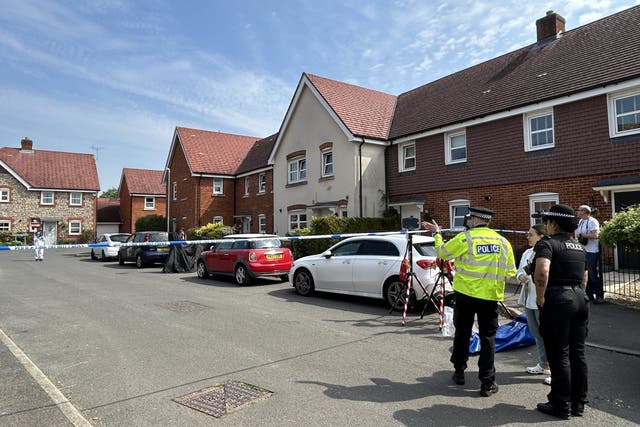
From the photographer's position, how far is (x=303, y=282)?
10.4 m

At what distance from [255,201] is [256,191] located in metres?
0.66

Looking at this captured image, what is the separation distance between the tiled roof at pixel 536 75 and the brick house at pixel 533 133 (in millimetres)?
49

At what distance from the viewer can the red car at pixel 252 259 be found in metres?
12.2

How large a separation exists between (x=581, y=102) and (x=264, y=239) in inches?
404

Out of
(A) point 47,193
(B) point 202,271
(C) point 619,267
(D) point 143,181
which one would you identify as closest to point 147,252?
(B) point 202,271

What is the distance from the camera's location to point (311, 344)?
239 inches

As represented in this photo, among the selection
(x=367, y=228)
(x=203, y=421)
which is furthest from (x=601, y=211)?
(x=203, y=421)

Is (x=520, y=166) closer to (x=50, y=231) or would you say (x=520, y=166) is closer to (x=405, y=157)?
(x=405, y=157)

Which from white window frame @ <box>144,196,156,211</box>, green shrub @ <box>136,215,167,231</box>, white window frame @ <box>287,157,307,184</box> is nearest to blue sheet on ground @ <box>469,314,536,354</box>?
white window frame @ <box>287,157,307,184</box>

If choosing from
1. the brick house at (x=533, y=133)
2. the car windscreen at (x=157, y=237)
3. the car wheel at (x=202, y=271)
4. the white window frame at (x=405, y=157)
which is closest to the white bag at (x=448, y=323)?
the brick house at (x=533, y=133)

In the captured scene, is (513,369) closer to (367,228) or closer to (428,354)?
(428,354)

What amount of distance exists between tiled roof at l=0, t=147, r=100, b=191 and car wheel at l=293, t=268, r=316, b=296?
1564 inches

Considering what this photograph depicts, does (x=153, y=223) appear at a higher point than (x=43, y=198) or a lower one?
lower

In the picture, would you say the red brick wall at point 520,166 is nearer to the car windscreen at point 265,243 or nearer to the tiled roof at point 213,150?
the car windscreen at point 265,243
